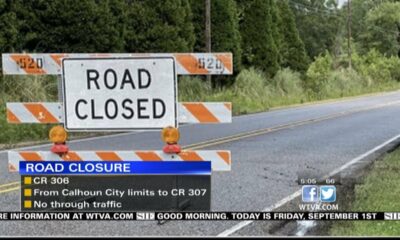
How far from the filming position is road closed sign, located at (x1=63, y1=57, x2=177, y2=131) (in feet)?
20.8

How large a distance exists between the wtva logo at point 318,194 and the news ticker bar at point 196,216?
18cm

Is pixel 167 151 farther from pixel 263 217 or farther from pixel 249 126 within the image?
pixel 249 126

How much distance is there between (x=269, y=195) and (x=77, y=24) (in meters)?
15.5

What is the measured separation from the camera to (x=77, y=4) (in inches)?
877

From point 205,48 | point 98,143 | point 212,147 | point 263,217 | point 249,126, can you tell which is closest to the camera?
point 263,217

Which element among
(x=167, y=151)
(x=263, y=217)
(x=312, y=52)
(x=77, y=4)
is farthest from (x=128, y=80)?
(x=312, y=52)

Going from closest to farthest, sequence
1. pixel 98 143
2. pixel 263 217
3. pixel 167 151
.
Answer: pixel 167 151 → pixel 263 217 → pixel 98 143

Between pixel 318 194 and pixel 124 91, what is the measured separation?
2.32 meters

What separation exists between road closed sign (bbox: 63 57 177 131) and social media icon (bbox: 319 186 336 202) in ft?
5.92

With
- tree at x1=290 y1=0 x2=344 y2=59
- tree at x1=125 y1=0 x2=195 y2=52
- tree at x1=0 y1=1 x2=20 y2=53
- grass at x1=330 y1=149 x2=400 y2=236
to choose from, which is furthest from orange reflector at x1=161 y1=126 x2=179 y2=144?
tree at x1=290 y1=0 x2=344 y2=59

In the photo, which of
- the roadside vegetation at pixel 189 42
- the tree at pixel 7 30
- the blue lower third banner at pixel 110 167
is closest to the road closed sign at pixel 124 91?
the blue lower third banner at pixel 110 167

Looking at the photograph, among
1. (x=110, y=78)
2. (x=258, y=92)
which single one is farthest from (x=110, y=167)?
(x=258, y=92)

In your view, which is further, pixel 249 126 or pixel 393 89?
pixel 393 89

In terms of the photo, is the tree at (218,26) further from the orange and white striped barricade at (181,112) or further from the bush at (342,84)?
the orange and white striped barricade at (181,112)
